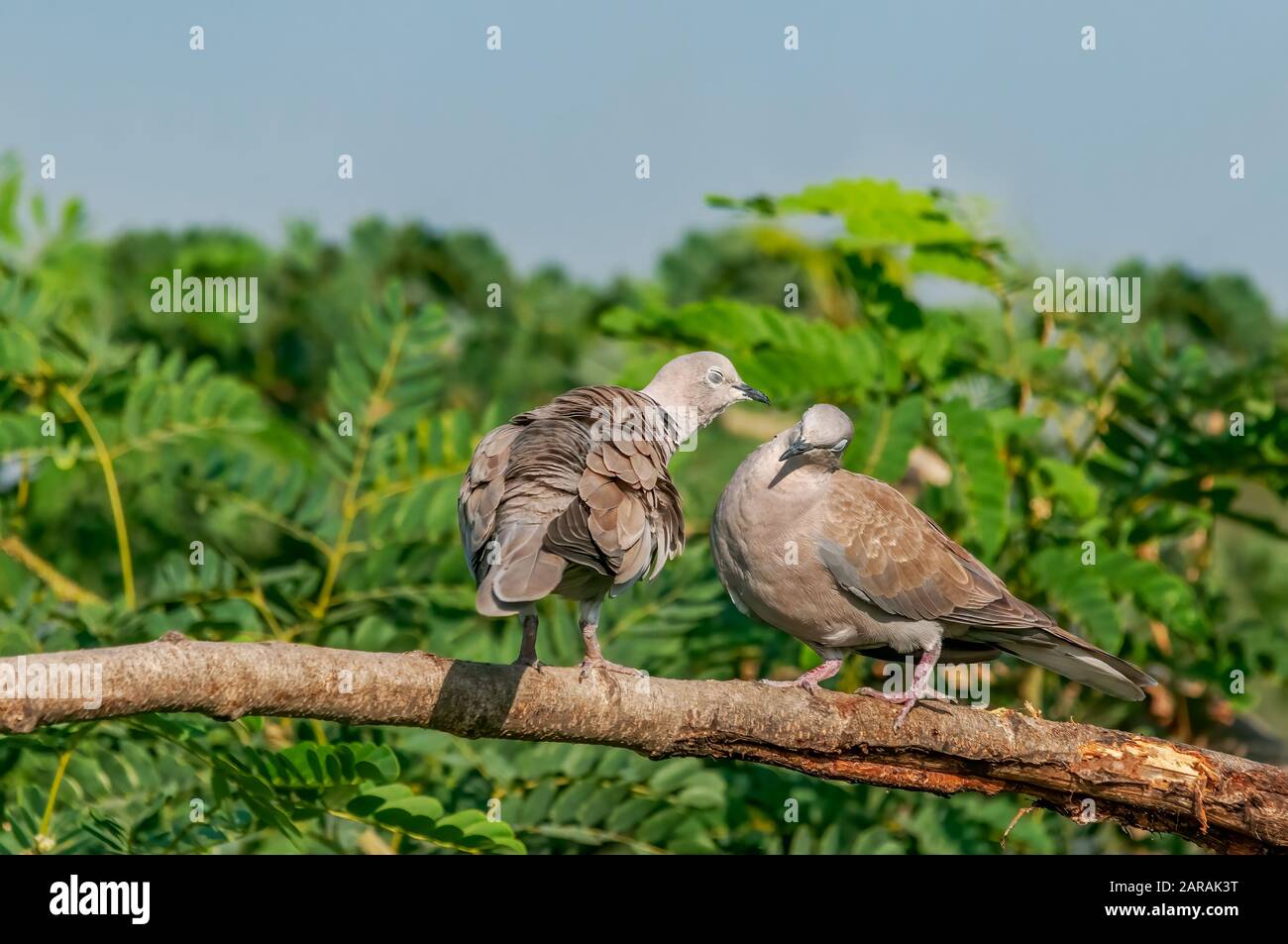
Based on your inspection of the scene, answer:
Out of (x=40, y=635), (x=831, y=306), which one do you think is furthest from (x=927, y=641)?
(x=831, y=306)

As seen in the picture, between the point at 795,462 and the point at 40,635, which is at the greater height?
the point at 795,462

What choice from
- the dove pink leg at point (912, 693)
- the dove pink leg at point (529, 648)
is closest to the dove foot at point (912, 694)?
the dove pink leg at point (912, 693)

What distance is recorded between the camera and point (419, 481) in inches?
245

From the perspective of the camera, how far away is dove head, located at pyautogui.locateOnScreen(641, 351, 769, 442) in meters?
5.37

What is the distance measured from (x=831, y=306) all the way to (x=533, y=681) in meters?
6.11

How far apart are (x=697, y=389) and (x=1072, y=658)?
5.50ft

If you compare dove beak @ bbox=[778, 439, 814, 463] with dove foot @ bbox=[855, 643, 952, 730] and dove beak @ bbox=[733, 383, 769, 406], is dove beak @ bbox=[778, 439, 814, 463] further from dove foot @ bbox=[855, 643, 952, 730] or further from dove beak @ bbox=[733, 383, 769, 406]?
dove foot @ bbox=[855, 643, 952, 730]

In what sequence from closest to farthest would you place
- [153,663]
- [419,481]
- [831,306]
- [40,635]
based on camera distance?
1. [153,663]
2. [40,635]
3. [419,481]
4. [831,306]

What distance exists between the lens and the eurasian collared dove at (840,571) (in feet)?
15.7

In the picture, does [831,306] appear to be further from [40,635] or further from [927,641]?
[40,635]

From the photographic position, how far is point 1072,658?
197 inches

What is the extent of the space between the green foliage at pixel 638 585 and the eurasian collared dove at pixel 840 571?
3.38 ft

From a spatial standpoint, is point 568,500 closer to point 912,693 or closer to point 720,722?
point 720,722
